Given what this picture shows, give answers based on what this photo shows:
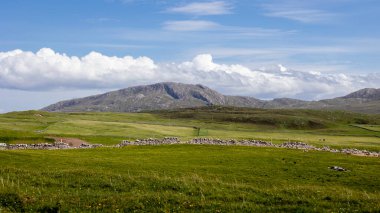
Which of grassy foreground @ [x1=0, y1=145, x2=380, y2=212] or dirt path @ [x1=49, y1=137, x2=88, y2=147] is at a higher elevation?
grassy foreground @ [x1=0, y1=145, x2=380, y2=212]

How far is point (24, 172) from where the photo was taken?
120 ft

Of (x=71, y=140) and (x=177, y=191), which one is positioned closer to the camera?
(x=177, y=191)

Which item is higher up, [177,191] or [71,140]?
[177,191]

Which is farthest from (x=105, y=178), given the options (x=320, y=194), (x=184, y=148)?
(x=184, y=148)

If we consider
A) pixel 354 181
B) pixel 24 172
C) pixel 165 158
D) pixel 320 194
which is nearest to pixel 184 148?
A: pixel 165 158

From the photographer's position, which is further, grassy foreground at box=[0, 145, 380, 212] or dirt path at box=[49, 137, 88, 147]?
dirt path at box=[49, 137, 88, 147]

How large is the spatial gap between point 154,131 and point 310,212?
125 metres

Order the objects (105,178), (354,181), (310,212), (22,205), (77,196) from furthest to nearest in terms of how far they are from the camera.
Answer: (354,181) < (105,178) < (77,196) < (22,205) < (310,212)

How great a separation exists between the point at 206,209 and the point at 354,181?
29.7m

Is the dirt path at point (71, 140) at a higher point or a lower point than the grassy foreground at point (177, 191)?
lower

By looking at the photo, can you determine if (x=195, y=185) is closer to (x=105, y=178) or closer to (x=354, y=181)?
(x=105, y=178)

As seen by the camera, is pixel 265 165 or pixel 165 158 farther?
pixel 165 158

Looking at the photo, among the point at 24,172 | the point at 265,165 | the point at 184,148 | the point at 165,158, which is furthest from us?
the point at 184,148

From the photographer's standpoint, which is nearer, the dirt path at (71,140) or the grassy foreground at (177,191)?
the grassy foreground at (177,191)
